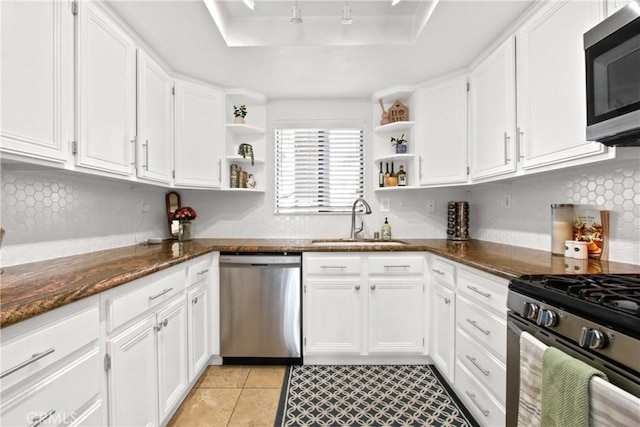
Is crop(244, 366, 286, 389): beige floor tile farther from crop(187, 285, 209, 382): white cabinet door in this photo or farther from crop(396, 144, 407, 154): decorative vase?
crop(396, 144, 407, 154): decorative vase

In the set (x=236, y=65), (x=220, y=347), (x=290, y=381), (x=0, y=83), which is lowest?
(x=290, y=381)

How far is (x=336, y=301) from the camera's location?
235cm

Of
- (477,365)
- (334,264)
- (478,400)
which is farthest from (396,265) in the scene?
(478,400)

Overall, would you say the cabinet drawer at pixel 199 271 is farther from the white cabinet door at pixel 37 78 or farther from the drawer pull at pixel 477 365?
the drawer pull at pixel 477 365

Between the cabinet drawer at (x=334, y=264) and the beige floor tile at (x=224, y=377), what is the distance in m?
0.90

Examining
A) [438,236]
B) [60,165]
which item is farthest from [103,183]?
[438,236]

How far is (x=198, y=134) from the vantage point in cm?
256

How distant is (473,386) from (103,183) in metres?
2.68

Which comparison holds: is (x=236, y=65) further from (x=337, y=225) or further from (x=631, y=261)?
(x=631, y=261)

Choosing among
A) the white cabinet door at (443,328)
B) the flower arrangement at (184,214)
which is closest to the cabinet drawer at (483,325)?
the white cabinet door at (443,328)

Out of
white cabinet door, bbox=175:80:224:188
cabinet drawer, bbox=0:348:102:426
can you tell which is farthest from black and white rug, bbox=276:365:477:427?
white cabinet door, bbox=175:80:224:188

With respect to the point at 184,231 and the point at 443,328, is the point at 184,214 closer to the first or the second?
the point at 184,231

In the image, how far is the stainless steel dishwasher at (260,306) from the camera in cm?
232

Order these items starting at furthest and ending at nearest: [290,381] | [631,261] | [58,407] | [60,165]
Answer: [290,381]
[631,261]
[60,165]
[58,407]
